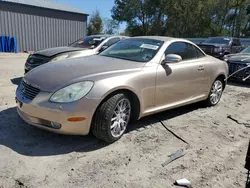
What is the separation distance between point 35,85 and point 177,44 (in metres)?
2.73

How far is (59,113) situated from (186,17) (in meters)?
33.6

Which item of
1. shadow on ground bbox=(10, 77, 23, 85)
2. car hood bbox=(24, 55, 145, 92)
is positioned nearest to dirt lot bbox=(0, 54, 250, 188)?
car hood bbox=(24, 55, 145, 92)

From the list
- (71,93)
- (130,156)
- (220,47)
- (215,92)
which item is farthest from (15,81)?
(220,47)

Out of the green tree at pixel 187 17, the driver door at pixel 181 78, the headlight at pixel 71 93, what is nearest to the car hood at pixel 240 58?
the driver door at pixel 181 78

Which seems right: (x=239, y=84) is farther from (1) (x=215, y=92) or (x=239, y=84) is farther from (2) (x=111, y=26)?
(2) (x=111, y=26)

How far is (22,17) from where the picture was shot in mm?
17125

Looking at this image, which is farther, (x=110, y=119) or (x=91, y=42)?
(x=91, y=42)

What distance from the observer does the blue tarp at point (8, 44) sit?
16203 millimetres

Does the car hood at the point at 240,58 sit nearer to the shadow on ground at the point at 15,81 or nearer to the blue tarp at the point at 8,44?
the shadow on ground at the point at 15,81

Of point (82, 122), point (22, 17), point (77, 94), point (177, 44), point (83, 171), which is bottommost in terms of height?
point (83, 171)

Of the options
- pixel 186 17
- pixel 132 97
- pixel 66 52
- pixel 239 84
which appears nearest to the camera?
pixel 132 97

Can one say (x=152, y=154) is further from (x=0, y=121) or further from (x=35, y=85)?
(x=0, y=121)

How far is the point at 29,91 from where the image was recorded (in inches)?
136

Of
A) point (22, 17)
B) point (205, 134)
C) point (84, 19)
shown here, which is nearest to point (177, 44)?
point (205, 134)
